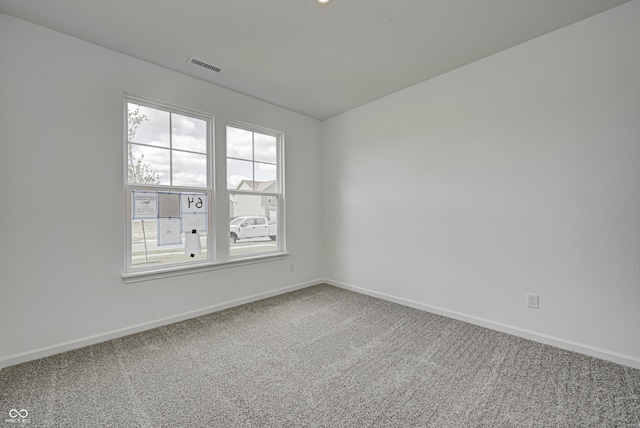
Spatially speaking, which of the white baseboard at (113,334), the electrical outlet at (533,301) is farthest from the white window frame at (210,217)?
the electrical outlet at (533,301)

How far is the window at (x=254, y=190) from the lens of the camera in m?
3.51

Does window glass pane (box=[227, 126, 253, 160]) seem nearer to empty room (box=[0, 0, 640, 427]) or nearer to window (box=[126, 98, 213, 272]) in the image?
empty room (box=[0, 0, 640, 427])

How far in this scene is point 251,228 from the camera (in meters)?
3.73

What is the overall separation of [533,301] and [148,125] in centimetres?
418

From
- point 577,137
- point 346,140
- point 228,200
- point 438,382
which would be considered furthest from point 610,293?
point 228,200

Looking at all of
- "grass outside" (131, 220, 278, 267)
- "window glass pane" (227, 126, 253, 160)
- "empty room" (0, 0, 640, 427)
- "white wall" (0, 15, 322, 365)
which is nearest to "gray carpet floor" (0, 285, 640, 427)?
"empty room" (0, 0, 640, 427)

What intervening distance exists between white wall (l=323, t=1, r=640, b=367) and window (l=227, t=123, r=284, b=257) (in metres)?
1.41

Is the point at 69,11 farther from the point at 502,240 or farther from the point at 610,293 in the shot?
the point at 610,293

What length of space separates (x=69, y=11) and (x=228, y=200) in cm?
206

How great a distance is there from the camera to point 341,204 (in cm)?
425

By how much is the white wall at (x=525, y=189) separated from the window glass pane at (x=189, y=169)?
2210 millimetres

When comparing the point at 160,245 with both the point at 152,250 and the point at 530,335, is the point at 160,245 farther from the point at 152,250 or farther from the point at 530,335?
the point at 530,335

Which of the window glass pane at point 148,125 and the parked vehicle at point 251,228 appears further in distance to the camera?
the parked vehicle at point 251,228

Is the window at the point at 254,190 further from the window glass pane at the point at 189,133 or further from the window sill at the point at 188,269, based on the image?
the window glass pane at the point at 189,133
